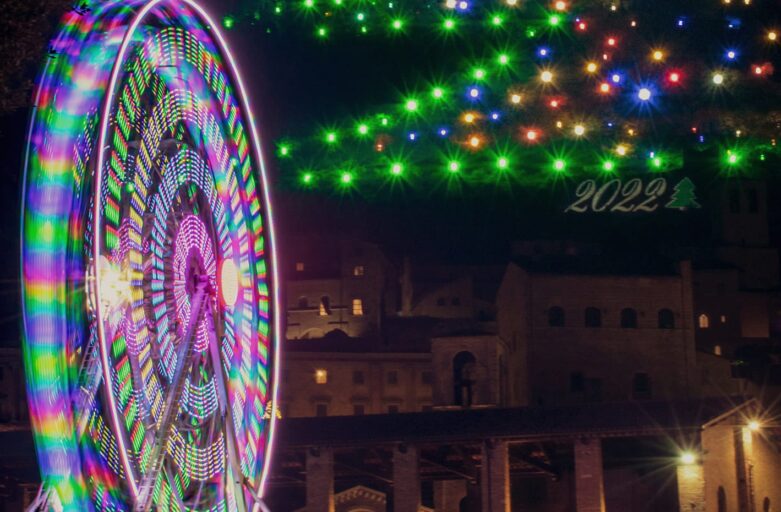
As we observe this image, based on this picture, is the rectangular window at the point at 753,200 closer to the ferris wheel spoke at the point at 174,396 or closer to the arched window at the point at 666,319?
the arched window at the point at 666,319

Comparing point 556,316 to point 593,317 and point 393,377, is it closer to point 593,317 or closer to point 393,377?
point 593,317

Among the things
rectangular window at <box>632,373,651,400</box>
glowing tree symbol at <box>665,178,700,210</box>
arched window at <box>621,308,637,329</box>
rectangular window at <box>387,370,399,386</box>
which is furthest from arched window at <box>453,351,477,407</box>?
glowing tree symbol at <box>665,178,700,210</box>

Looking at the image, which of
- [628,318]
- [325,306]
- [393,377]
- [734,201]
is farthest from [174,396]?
[734,201]

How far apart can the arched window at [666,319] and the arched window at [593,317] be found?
2.36 m

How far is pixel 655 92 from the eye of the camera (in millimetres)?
66750

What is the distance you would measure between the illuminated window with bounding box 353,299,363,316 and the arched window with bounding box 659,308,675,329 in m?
17.0

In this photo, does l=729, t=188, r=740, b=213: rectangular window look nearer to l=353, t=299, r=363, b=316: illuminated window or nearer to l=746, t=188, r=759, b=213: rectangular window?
l=746, t=188, r=759, b=213: rectangular window

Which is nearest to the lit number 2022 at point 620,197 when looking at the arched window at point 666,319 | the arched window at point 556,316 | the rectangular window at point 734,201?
the rectangular window at point 734,201

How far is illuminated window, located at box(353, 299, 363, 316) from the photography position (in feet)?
→ 211

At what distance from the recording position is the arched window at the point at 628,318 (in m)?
50.5

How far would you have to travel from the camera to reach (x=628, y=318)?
5069 centimetres

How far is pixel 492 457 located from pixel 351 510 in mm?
5176

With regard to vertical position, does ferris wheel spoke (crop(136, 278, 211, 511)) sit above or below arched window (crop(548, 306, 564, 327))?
below

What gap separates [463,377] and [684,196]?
62.5 feet
